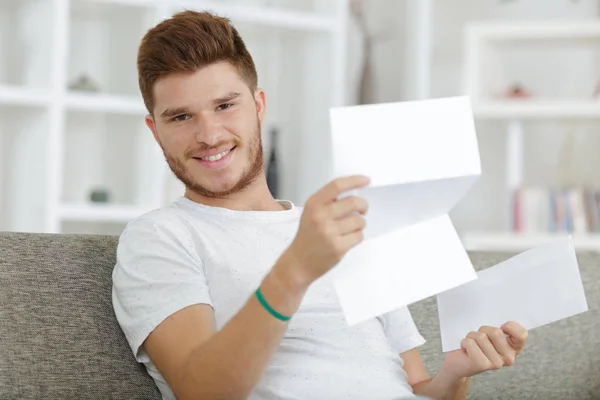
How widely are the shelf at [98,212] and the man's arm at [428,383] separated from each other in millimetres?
2190

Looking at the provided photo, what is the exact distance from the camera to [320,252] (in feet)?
3.55

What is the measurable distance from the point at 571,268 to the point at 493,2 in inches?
132

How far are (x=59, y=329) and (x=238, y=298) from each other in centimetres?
27

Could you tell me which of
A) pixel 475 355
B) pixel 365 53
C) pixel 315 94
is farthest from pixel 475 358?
pixel 365 53

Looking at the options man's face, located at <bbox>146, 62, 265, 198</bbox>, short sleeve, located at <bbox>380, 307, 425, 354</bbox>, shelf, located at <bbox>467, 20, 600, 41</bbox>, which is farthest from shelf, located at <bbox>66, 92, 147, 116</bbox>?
short sleeve, located at <bbox>380, 307, 425, 354</bbox>

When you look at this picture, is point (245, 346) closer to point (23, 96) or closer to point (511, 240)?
point (23, 96)

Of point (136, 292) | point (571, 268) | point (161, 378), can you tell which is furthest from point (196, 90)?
point (571, 268)

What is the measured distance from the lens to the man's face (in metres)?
1.47

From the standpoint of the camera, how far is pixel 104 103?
369 cm

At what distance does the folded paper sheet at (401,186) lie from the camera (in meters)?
1.13

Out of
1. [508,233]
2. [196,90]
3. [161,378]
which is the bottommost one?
[508,233]

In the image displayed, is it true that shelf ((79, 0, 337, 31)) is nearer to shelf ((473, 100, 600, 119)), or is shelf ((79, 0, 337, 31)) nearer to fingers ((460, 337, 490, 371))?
shelf ((473, 100, 600, 119))

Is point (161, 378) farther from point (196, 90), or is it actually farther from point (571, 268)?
point (571, 268)

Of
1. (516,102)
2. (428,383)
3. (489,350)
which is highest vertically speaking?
(516,102)
